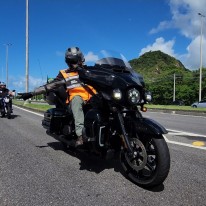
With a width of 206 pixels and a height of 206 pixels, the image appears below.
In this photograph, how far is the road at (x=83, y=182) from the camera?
3789 millimetres

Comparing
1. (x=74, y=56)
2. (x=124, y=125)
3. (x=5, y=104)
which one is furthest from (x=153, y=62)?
(x=124, y=125)

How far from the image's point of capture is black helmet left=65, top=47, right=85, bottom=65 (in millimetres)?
5512

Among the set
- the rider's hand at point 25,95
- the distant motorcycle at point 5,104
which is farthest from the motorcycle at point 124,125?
the distant motorcycle at point 5,104

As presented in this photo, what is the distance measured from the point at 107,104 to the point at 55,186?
1.29 metres

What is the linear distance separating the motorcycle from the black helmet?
21.6 inches

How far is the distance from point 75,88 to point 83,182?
1.58 metres

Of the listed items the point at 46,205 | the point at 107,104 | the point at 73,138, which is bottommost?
the point at 46,205

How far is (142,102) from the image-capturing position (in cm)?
451

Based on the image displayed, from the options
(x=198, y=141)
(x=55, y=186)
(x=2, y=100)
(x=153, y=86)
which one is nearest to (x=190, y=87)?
(x=153, y=86)

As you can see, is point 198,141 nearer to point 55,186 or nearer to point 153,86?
point 55,186

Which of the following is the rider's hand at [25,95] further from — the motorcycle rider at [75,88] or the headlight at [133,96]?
the headlight at [133,96]

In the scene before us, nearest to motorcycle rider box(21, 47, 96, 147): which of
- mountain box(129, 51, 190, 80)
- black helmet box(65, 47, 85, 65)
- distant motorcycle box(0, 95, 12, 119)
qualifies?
black helmet box(65, 47, 85, 65)

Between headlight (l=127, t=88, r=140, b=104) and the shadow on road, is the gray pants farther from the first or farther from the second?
headlight (l=127, t=88, r=140, b=104)

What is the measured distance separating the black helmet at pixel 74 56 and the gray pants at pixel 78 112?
650 mm
